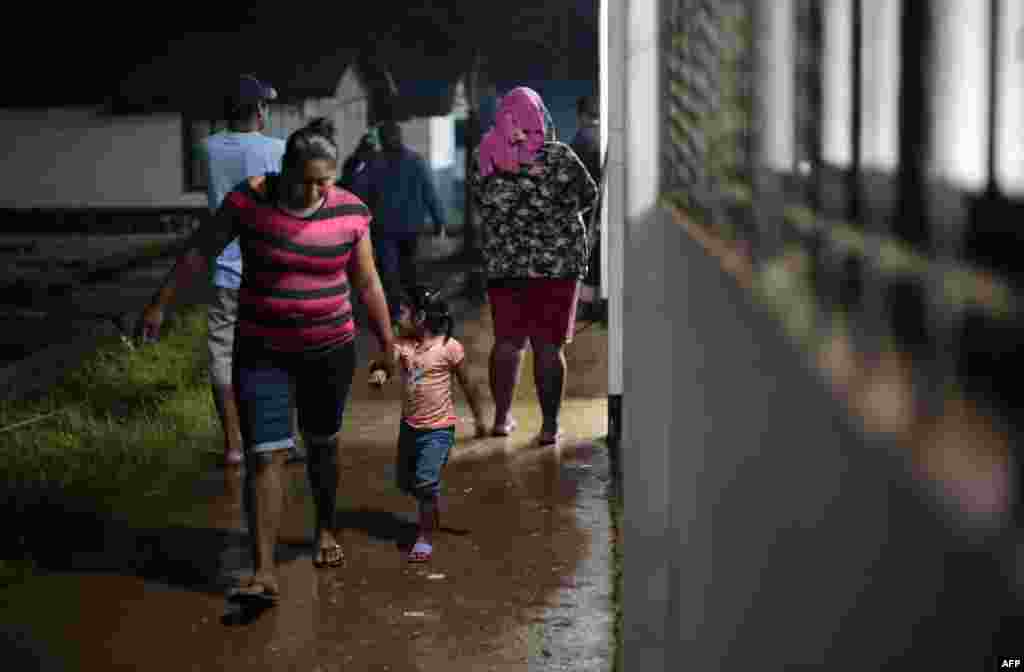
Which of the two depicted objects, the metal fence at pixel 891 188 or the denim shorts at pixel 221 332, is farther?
the denim shorts at pixel 221 332

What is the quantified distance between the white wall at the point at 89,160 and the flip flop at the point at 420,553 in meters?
31.1

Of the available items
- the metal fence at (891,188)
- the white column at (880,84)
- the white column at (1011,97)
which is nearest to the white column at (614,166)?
the metal fence at (891,188)

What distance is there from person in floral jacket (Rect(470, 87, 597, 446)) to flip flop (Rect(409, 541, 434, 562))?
2.27m

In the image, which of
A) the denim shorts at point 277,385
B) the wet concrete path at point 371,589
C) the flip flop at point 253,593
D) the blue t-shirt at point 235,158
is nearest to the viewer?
the wet concrete path at point 371,589

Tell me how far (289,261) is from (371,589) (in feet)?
4.22

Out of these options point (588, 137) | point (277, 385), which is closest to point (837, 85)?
point (277, 385)

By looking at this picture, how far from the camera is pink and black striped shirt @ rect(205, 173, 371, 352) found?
5.95 meters

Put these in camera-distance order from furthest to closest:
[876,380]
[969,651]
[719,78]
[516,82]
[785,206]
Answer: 1. [516,82]
2. [719,78]
3. [785,206]
4. [876,380]
5. [969,651]

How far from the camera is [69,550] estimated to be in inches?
273

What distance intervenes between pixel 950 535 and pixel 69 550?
6.19 metres

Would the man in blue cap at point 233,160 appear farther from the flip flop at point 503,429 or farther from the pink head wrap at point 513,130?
the flip flop at point 503,429

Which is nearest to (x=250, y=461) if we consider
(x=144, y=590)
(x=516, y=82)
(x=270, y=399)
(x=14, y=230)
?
(x=270, y=399)

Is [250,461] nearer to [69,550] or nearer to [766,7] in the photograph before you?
[69,550]

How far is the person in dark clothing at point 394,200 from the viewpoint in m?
13.8
